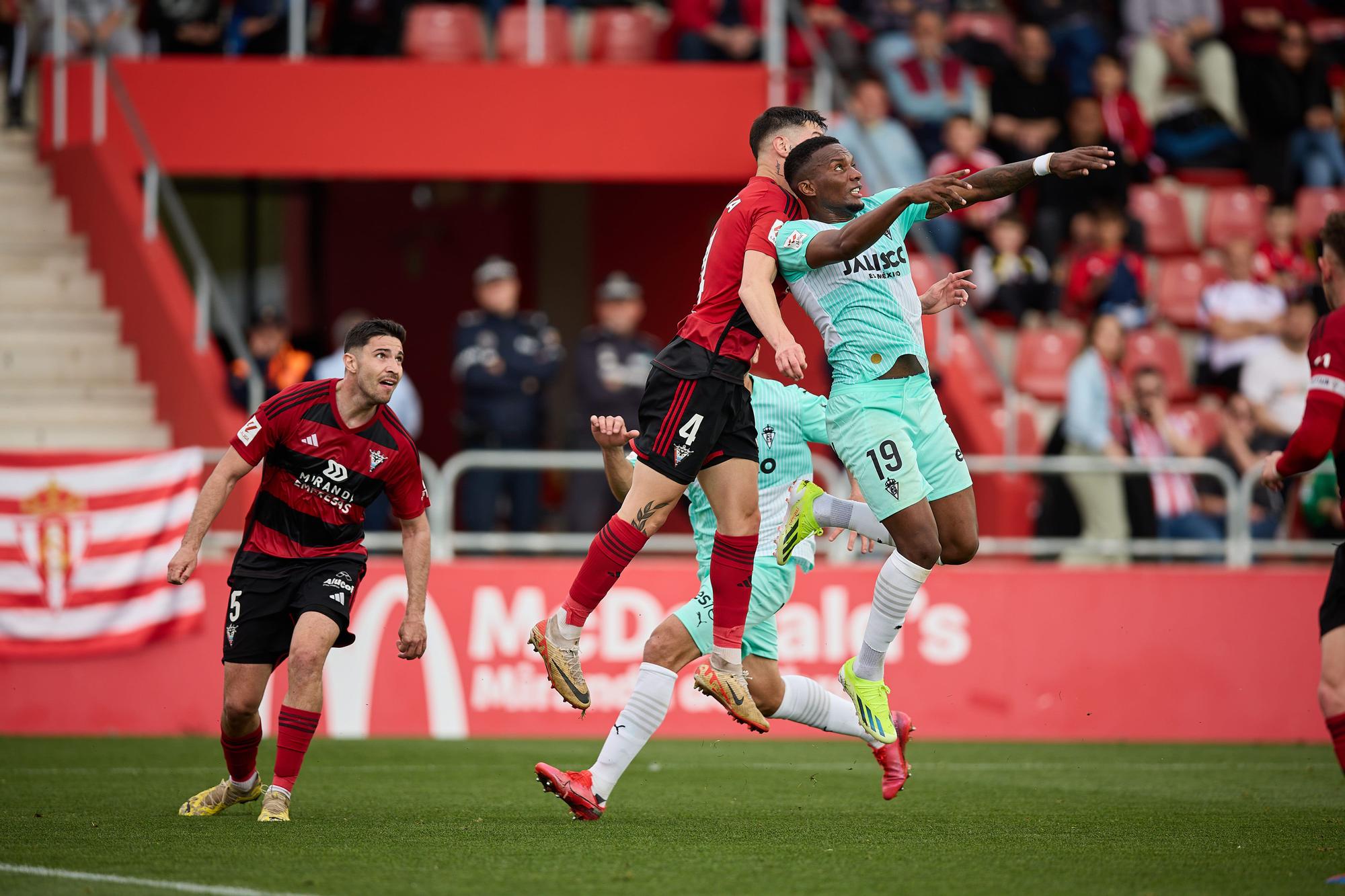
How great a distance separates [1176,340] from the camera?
601 inches

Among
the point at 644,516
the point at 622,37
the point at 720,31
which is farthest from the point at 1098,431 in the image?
the point at 644,516

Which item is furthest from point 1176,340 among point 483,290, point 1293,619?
point 483,290

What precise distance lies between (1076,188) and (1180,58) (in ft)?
8.54

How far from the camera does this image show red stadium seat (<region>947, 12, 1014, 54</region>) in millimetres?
17594

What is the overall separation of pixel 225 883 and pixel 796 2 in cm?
1154

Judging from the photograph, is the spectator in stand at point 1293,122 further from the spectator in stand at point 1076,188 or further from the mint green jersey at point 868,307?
the mint green jersey at point 868,307

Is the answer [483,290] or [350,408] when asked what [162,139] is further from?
[350,408]

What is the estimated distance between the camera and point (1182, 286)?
630 inches

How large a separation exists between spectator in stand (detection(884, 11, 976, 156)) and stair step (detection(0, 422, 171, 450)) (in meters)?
7.02

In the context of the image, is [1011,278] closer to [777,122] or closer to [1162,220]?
[1162,220]

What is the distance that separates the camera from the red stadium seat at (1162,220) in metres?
16.5

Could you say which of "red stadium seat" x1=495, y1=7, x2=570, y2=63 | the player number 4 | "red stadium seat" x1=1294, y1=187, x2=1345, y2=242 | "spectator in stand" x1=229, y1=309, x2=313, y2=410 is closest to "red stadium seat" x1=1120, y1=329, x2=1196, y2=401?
"red stadium seat" x1=1294, y1=187, x2=1345, y2=242

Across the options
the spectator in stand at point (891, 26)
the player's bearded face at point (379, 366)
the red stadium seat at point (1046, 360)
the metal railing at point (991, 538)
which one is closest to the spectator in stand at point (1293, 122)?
the spectator in stand at point (891, 26)

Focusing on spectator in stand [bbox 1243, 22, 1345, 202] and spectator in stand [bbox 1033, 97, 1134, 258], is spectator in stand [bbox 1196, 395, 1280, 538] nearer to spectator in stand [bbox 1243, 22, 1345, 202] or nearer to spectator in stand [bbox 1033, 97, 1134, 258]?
spectator in stand [bbox 1033, 97, 1134, 258]
